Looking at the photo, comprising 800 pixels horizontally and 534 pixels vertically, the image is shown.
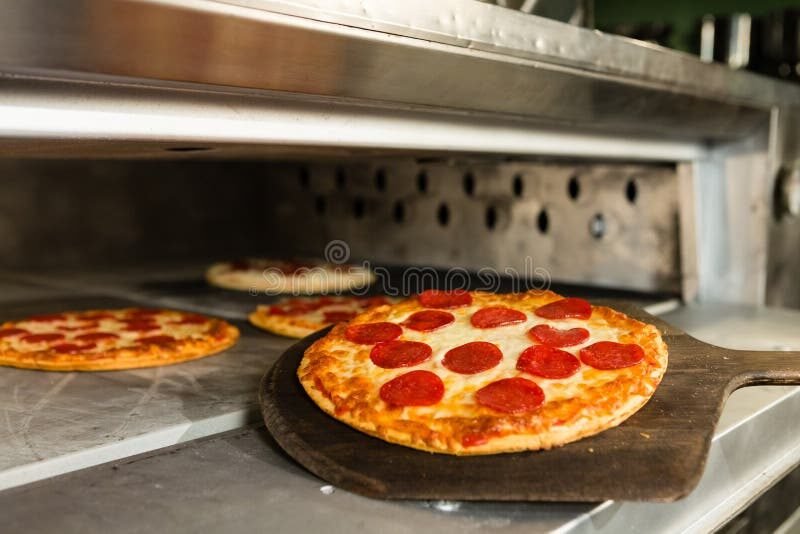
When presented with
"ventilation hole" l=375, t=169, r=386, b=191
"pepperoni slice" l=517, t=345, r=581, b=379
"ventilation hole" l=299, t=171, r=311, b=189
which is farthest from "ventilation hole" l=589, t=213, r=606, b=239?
"ventilation hole" l=299, t=171, r=311, b=189

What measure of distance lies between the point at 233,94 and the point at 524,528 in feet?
2.26

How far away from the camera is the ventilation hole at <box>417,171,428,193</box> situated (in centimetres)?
265

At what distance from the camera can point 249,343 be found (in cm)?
172

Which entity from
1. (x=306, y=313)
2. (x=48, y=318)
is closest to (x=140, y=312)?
(x=48, y=318)

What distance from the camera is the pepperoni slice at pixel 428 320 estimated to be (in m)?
1.27

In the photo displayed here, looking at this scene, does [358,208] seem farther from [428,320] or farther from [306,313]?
[428,320]

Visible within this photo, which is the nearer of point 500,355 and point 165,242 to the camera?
point 500,355

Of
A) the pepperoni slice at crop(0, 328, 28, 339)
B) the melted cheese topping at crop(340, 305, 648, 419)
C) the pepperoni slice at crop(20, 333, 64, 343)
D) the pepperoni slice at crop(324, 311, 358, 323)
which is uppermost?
the melted cheese topping at crop(340, 305, 648, 419)

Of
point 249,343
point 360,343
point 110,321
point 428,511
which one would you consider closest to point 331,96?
point 360,343

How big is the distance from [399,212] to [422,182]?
0.18 metres

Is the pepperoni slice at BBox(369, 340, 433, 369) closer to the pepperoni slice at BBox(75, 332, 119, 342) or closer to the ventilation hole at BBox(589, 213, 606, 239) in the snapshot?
the pepperoni slice at BBox(75, 332, 119, 342)

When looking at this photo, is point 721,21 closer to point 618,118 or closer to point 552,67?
point 618,118

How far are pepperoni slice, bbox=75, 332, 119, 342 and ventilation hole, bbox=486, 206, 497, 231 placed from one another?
128 centimetres

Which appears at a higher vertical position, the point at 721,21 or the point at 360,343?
the point at 721,21
